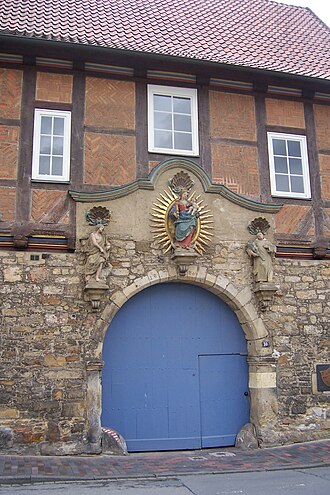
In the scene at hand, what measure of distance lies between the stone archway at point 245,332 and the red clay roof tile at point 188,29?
13.1ft

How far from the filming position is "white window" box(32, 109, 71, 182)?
9.80 meters

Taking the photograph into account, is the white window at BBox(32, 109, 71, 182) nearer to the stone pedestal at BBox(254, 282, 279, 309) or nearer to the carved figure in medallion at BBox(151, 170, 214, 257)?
the carved figure in medallion at BBox(151, 170, 214, 257)

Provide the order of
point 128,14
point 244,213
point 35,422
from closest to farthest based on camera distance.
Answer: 1. point 35,422
2. point 244,213
3. point 128,14

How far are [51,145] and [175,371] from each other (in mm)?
4438

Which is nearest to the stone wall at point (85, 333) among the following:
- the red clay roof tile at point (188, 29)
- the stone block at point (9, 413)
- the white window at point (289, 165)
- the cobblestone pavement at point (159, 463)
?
the stone block at point (9, 413)

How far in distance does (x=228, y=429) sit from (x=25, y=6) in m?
8.97

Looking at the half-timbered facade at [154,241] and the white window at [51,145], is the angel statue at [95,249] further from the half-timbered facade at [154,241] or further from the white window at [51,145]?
the white window at [51,145]

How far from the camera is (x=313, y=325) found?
34.4 ft

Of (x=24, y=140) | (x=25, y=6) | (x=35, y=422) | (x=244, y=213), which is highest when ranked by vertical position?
(x=25, y=6)

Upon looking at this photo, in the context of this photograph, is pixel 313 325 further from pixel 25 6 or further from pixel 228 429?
pixel 25 6

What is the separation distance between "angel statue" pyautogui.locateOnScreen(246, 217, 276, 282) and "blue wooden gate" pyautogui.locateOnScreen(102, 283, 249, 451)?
0.92m

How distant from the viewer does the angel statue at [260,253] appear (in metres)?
10.1

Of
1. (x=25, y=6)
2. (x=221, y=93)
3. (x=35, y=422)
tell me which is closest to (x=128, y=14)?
(x=25, y=6)

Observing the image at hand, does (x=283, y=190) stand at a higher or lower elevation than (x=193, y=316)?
higher
